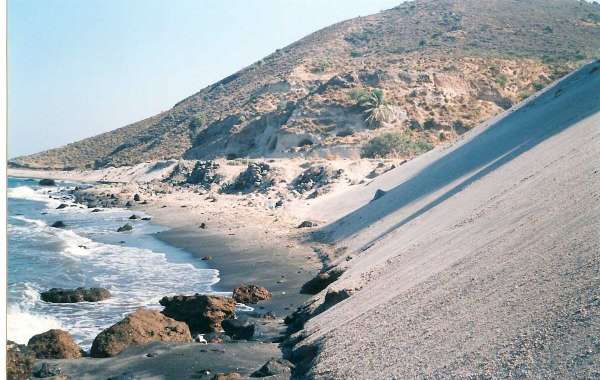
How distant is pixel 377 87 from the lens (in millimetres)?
47469

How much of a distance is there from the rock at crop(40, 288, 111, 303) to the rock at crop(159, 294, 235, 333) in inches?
117

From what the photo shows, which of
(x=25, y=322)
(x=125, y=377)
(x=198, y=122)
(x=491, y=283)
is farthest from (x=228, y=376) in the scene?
(x=198, y=122)

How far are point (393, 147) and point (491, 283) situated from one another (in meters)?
29.5

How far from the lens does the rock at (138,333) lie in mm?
9039

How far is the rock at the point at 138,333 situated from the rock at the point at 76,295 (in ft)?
12.2

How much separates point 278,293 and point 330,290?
11.8 ft

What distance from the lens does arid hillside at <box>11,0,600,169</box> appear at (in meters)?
41.8

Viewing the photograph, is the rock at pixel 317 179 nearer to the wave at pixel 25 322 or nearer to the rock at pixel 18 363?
the wave at pixel 25 322

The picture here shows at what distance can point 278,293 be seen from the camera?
13.2 meters

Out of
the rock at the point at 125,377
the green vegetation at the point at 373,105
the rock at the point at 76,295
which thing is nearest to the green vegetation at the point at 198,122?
the green vegetation at the point at 373,105

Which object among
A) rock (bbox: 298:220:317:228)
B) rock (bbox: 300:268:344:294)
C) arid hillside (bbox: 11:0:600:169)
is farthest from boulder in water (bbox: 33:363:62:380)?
arid hillside (bbox: 11:0:600:169)

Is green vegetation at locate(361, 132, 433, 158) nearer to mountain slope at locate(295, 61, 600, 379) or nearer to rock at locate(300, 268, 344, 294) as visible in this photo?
mountain slope at locate(295, 61, 600, 379)

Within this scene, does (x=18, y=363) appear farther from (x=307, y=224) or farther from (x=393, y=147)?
(x=393, y=147)

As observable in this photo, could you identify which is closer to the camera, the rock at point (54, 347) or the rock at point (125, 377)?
the rock at point (125, 377)
